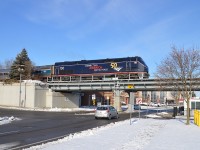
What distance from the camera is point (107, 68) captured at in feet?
168

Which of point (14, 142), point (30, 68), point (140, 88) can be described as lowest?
point (14, 142)

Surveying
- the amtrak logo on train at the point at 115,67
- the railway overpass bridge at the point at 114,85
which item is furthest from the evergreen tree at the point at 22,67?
the amtrak logo on train at the point at 115,67

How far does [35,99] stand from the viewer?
5903 cm

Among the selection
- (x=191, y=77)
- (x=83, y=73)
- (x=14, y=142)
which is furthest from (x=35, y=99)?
(x=14, y=142)

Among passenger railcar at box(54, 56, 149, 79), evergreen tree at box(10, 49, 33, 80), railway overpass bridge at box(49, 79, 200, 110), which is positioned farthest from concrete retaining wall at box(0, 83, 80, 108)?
evergreen tree at box(10, 49, 33, 80)

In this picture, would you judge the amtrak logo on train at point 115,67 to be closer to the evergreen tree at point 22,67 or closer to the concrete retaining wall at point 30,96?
the concrete retaining wall at point 30,96

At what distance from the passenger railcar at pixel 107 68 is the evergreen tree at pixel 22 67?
17173mm

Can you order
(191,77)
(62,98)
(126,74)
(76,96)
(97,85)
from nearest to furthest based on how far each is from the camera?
(191,77)
(126,74)
(97,85)
(62,98)
(76,96)

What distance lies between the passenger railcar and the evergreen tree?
17173 mm

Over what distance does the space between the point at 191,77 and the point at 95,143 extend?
56.6ft

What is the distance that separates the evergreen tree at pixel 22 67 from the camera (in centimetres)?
7212

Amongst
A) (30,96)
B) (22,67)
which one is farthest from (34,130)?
(22,67)

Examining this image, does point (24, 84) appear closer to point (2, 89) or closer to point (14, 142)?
point (2, 89)

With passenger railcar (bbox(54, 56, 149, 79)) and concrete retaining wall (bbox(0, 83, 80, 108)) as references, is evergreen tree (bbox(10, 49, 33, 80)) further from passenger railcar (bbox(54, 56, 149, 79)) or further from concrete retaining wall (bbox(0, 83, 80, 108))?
passenger railcar (bbox(54, 56, 149, 79))
